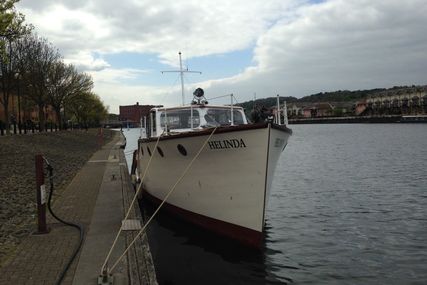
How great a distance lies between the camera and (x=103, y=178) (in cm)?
1858

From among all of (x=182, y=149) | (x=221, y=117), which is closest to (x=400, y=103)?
(x=221, y=117)

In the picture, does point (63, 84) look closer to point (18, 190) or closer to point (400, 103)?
point (18, 190)

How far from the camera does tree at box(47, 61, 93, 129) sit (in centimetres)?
5297

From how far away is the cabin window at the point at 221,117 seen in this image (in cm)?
1326

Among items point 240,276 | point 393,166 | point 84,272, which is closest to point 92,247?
point 84,272

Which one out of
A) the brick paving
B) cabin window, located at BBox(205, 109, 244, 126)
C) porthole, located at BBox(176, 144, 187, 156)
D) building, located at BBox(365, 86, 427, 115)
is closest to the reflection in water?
the brick paving

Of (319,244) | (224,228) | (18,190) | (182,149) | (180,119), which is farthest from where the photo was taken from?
(18,190)

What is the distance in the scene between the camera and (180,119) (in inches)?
531

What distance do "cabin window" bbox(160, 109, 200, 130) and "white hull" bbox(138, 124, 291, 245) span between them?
63.3 inches

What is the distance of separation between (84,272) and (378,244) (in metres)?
6.94

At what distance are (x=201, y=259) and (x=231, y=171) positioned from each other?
195 cm

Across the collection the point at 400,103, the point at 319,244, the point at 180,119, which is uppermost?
the point at 400,103

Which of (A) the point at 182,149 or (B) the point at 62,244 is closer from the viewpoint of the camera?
(B) the point at 62,244

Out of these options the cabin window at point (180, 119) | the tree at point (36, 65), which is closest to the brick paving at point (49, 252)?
the cabin window at point (180, 119)
